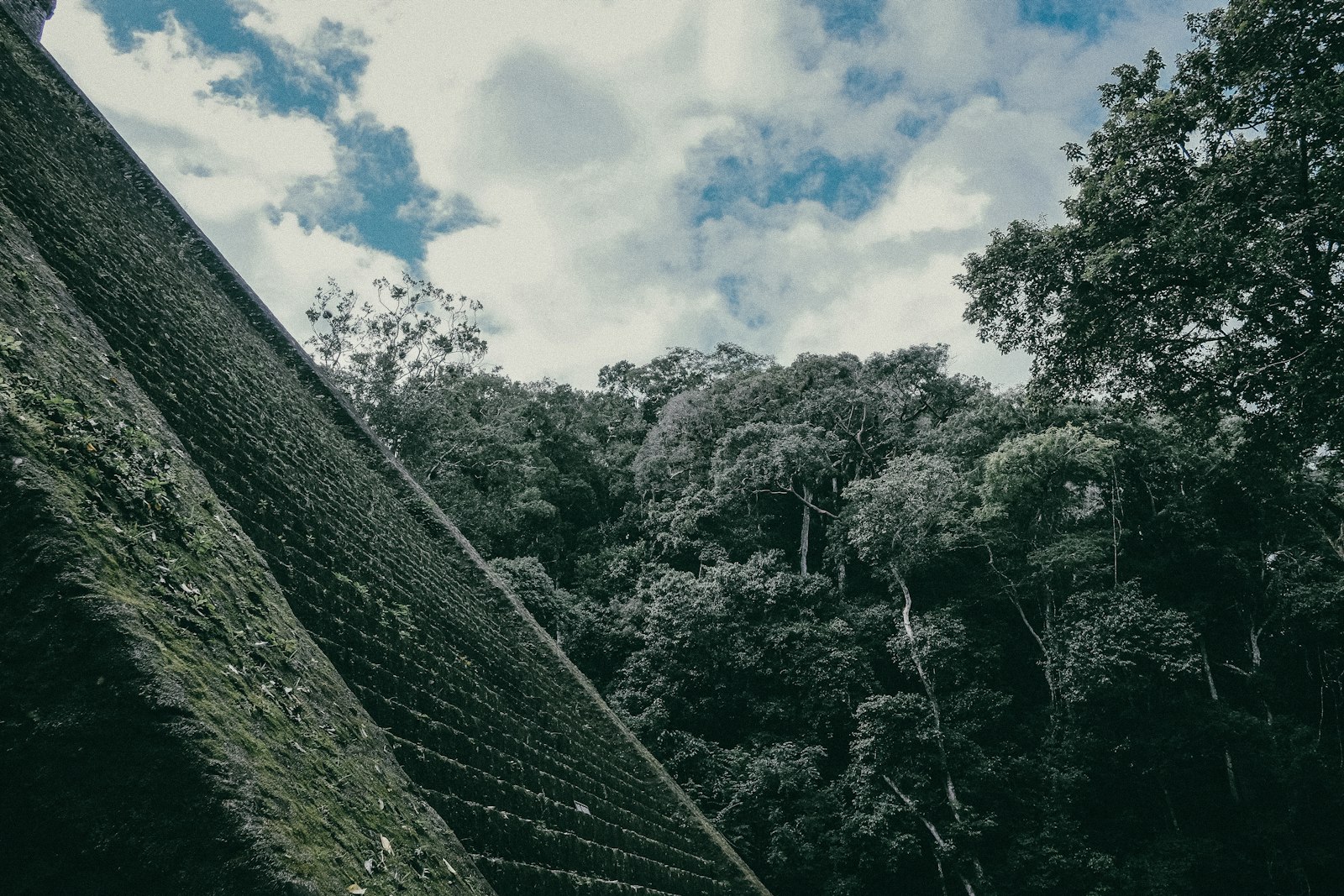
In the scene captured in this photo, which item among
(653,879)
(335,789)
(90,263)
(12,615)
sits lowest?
(653,879)

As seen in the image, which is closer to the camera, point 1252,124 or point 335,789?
point 335,789

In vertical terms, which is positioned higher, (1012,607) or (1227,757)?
(1012,607)

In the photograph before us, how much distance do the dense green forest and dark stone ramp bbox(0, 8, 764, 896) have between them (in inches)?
250

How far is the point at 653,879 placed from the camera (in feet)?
14.9

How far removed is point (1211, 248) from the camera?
576cm

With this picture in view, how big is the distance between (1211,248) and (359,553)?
7.04 meters

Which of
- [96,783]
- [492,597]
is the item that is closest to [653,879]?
[492,597]

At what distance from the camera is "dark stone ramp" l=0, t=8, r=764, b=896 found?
341cm

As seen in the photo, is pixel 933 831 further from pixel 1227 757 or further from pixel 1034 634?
pixel 1227 757

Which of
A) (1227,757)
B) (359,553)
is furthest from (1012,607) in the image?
(359,553)

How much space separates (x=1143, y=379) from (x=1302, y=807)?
38.2 feet

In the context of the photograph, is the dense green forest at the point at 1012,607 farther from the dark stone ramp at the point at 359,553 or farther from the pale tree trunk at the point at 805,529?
the dark stone ramp at the point at 359,553

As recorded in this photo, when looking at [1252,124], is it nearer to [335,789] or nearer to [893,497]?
→ [335,789]

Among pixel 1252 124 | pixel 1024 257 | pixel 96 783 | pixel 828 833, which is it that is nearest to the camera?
pixel 96 783
